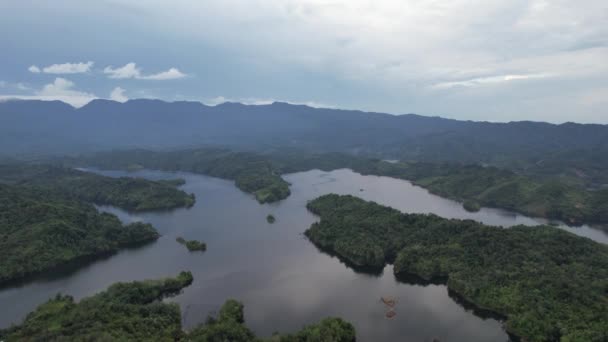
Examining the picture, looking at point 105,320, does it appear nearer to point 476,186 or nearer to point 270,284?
point 270,284

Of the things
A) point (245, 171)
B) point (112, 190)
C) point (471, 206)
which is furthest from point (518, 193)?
point (112, 190)

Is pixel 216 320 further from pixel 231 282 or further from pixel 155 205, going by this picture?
pixel 155 205

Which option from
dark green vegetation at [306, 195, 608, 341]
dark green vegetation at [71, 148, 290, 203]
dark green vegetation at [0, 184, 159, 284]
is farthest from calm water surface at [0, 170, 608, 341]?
dark green vegetation at [71, 148, 290, 203]

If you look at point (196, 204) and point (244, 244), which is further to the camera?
point (196, 204)

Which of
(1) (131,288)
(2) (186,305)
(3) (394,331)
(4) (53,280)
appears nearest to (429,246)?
(3) (394,331)

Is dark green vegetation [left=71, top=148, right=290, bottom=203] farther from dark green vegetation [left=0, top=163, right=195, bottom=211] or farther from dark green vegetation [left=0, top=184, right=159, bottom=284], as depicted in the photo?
dark green vegetation [left=0, top=184, right=159, bottom=284]
